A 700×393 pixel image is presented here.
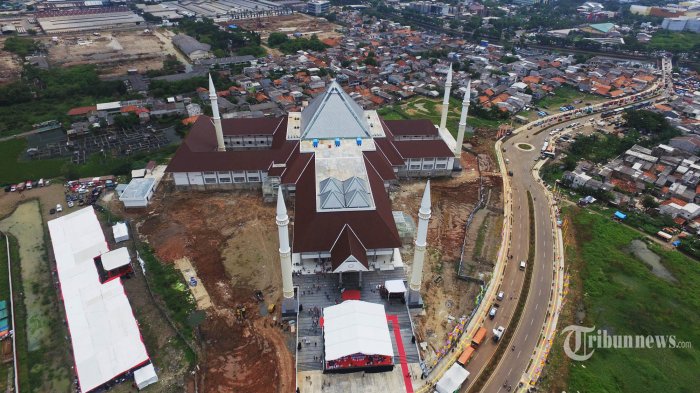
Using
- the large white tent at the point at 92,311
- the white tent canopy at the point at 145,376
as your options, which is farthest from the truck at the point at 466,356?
the large white tent at the point at 92,311

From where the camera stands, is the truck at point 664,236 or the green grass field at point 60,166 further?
the green grass field at point 60,166

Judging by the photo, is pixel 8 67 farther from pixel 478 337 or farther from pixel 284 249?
pixel 478 337

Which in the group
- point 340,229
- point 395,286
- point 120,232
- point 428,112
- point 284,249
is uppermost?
point 284,249

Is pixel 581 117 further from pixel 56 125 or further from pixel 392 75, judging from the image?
pixel 56 125

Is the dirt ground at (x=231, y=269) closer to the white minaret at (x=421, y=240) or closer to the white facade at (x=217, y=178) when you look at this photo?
the white facade at (x=217, y=178)

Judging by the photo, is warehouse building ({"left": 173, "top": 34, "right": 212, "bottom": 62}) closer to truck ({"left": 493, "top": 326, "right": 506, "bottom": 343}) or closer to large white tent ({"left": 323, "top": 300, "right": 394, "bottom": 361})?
large white tent ({"left": 323, "top": 300, "right": 394, "bottom": 361})

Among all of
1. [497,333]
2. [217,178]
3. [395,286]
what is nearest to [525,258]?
[497,333]

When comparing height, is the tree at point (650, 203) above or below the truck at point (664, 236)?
above
